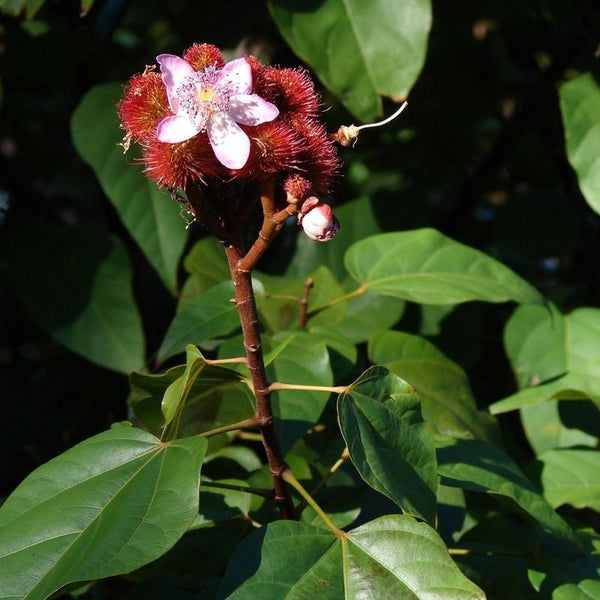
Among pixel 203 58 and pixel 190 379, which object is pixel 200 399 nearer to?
pixel 190 379

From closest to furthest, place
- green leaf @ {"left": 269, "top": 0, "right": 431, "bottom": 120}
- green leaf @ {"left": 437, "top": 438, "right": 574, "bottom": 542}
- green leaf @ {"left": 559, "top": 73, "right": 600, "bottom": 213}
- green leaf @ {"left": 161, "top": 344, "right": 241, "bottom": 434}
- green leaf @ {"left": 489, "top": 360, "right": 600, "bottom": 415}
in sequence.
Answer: green leaf @ {"left": 161, "top": 344, "right": 241, "bottom": 434}, green leaf @ {"left": 437, "top": 438, "right": 574, "bottom": 542}, green leaf @ {"left": 489, "top": 360, "right": 600, "bottom": 415}, green leaf @ {"left": 269, "top": 0, "right": 431, "bottom": 120}, green leaf @ {"left": 559, "top": 73, "right": 600, "bottom": 213}

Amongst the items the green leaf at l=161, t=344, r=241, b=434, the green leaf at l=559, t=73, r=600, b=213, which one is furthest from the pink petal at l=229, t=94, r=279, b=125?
the green leaf at l=559, t=73, r=600, b=213

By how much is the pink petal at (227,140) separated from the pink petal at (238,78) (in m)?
0.03

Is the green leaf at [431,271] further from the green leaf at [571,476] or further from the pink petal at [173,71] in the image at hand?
the pink petal at [173,71]

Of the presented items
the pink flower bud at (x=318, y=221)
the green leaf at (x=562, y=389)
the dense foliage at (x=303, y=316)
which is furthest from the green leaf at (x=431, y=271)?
the pink flower bud at (x=318, y=221)

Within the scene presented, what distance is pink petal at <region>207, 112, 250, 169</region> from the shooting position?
0.74 meters

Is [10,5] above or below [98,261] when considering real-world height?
above

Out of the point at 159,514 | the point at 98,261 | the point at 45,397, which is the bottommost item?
the point at 45,397

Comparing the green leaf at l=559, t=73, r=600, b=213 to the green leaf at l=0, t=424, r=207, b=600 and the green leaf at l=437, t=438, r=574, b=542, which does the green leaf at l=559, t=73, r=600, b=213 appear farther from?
the green leaf at l=0, t=424, r=207, b=600

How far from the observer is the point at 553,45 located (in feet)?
6.23

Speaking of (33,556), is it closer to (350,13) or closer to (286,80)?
(286,80)

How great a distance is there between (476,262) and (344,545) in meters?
0.58

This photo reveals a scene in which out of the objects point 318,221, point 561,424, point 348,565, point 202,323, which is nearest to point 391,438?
point 348,565

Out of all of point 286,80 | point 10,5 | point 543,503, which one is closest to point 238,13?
point 10,5
